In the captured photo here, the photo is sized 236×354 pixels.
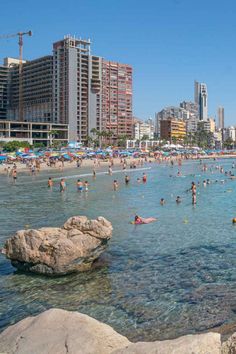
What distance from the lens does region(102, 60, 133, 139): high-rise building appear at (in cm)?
17862

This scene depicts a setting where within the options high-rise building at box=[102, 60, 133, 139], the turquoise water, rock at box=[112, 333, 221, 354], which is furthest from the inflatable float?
high-rise building at box=[102, 60, 133, 139]

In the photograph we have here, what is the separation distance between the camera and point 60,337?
5.64m

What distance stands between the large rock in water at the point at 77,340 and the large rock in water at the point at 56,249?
7.92 m

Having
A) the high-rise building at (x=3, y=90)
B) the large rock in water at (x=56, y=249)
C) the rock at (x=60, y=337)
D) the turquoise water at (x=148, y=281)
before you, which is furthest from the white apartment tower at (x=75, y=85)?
the rock at (x=60, y=337)

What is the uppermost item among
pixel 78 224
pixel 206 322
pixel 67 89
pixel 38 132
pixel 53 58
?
pixel 53 58

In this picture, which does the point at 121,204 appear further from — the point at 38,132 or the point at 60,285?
the point at 38,132

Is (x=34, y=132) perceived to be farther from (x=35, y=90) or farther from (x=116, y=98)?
(x=116, y=98)

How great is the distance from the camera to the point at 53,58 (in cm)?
16050

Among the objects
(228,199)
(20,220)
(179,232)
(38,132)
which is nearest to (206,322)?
(179,232)

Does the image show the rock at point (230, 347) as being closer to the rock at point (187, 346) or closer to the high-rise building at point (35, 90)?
→ the rock at point (187, 346)

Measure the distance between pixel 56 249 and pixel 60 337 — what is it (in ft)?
28.2

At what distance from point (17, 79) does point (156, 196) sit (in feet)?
495

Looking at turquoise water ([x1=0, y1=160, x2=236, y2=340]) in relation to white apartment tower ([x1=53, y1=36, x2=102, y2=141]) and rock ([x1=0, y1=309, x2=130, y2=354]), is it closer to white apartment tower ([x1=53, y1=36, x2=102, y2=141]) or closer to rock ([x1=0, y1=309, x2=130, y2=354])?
rock ([x1=0, y1=309, x2=130, y2=354])

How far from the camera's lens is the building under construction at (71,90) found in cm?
15800
